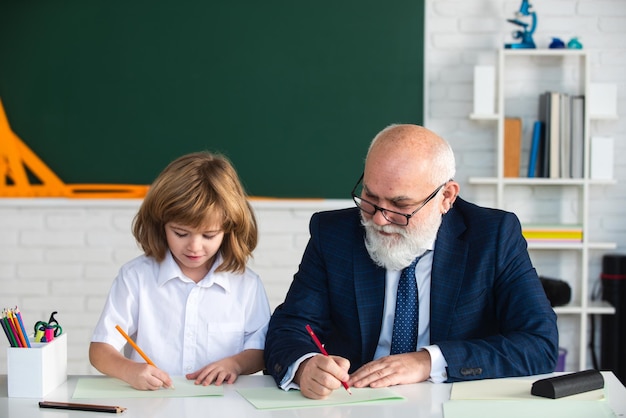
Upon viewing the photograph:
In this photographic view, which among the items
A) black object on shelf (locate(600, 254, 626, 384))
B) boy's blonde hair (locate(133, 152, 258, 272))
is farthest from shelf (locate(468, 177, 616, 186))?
boy's blonde hair (locate(133, 152, 258, 272))

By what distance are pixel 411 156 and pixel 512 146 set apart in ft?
6.49

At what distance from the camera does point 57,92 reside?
13.2 feet

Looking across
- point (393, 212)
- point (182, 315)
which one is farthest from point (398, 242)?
point (182, 315)

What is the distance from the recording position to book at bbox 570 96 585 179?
3867 mm

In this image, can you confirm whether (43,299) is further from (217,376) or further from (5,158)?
(217,376)

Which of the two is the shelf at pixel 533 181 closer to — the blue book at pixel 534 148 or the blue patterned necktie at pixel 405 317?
the blue book at pixel 534 148

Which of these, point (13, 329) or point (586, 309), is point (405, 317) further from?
point (586, 309)

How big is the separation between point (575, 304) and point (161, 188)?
8.08 feet

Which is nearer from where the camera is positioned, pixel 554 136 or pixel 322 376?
pixel 322 376

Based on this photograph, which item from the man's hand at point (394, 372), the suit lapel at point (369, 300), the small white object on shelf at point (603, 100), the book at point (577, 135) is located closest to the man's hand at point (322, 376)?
the man's hand at point (394, 372)

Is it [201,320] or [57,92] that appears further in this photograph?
[57,92]

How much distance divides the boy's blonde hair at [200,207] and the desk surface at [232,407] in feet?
1.46

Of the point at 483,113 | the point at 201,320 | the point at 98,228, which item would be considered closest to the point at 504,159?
the point at 483,113

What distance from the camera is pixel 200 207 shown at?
Answer: 6.91ft
